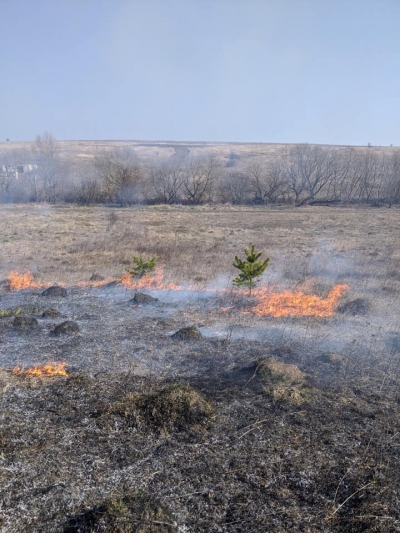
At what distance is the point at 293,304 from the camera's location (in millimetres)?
11516

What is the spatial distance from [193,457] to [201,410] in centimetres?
Result: 91

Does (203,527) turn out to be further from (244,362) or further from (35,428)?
(244,362)

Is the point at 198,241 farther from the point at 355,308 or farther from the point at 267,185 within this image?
the point at 267,185

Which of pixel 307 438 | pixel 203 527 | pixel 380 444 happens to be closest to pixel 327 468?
pixel 307 438

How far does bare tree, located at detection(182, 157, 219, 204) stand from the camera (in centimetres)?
4203

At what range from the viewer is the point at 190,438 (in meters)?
5.86

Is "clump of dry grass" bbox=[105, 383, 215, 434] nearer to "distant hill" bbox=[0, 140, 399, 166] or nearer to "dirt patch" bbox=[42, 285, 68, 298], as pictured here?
"dirt patch" bbox=[42, 285, 68, 298]

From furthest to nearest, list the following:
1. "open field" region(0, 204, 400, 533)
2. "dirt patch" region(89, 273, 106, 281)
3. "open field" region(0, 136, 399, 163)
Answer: "open field" region(0, 136, 399, 163) < "dirt patch" region(89, 273, 106, 281) < "open field" region(0, 204, 400, 533)

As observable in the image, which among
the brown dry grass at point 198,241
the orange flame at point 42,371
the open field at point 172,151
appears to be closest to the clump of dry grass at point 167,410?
the orange flame at point 42,371

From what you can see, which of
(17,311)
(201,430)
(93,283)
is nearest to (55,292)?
(93,283)

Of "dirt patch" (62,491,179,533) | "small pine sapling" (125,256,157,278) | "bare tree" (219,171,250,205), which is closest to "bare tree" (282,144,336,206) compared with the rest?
"bare tree" (219,171,250,205)

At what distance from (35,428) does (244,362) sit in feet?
13.0

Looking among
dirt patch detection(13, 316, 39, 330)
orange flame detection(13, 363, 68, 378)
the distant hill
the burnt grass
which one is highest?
the distant hill

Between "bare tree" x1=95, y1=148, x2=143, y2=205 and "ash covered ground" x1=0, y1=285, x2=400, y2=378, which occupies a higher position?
"bare tree" x1=95, y1=148, x2=143, y2=205
